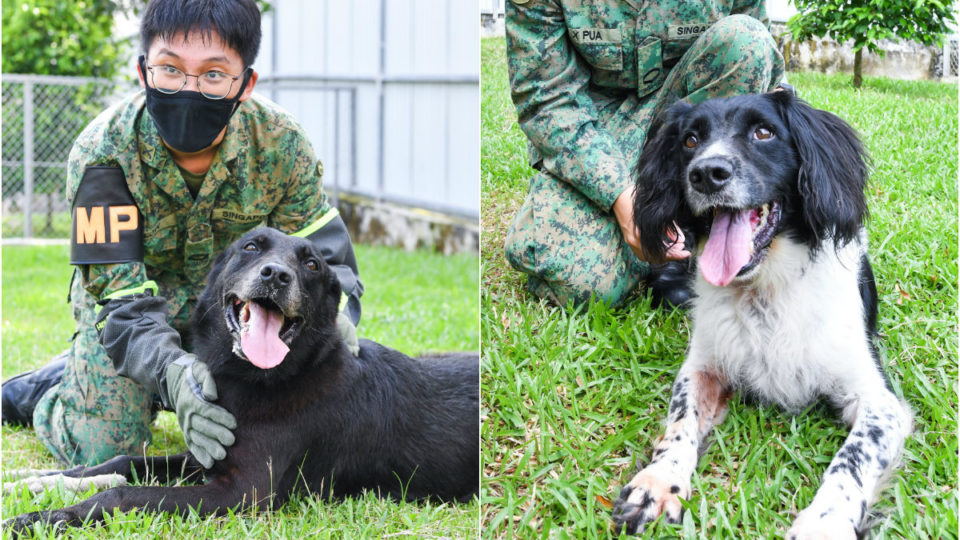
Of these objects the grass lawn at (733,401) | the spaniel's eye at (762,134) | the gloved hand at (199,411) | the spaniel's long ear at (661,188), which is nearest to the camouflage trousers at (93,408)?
the gloved hand at (199,411)

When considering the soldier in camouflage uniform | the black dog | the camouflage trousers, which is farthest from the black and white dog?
the camouflage trousers

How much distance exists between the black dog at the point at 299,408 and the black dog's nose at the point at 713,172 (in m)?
1.23

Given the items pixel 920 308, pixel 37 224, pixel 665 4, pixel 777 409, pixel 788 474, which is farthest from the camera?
pixel 37 224

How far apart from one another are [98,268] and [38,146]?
814 cm

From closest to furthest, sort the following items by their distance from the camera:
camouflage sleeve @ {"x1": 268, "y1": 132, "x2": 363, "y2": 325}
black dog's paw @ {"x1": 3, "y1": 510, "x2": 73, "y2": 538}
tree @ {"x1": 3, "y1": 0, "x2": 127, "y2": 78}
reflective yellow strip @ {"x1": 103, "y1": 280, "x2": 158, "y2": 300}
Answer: black dog's paw @ {"x1": 3, "y1": 510, "x2": 73, "y2": 538} → reflective yellow strip @ {"x1": 103, "y1": 280, "x2": 158, "y2": 300} → camouflage sleeve @ {"x1": 268, "y1": 132, "x2": 363, "y2": 325} → tree @ {"x1": 3, "y1": 0, "x2": 127, "y2": 78}

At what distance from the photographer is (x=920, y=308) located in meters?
3.27

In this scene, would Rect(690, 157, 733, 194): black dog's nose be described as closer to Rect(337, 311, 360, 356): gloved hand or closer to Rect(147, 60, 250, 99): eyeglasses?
Rect(337, 311, 360, 356): gloved hand

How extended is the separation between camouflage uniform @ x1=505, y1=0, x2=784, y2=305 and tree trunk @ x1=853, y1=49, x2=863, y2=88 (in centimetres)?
60

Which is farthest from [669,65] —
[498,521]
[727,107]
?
[498,521]

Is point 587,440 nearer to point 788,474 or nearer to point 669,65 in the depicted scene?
point 788,474

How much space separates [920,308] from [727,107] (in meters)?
1.28

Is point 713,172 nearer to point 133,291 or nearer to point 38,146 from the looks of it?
point 133,291

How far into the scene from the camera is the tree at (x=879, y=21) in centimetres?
275

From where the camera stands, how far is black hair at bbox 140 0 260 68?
3.05 metres
